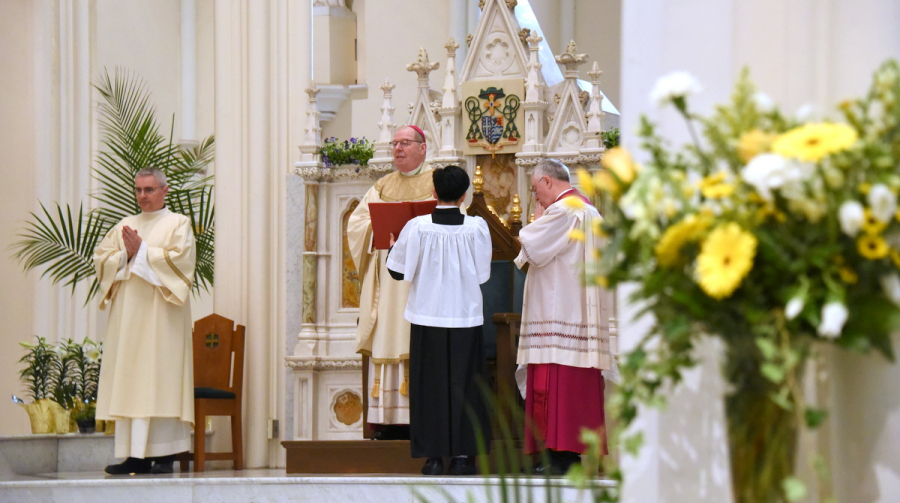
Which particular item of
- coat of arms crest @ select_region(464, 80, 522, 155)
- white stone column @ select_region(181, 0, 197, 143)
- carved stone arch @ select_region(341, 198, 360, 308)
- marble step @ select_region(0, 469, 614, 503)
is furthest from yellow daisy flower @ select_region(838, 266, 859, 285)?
white stone column @ select_region(181, 0, 197, 143)

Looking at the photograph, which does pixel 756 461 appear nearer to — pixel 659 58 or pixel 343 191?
pixel 659 58

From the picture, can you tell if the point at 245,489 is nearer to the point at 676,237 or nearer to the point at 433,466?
the point at 433,466

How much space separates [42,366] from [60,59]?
4.50 metres

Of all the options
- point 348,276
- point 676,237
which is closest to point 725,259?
point 676,237

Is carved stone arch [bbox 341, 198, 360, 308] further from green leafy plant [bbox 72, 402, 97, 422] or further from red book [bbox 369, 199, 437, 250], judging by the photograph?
green leafy plant [bbox 72, 402, 97, 422]

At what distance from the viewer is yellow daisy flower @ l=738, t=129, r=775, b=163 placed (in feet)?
6.20

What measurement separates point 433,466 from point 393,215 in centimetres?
147

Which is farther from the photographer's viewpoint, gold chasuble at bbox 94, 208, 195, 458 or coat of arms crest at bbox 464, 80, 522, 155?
coat of arms crest at bbox 464, 80, 522, 155

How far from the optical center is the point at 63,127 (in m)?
12.1

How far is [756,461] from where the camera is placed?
74.9 inches

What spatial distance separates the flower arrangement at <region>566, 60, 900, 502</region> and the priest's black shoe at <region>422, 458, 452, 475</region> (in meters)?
4.71

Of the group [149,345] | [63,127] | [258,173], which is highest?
[63,127]

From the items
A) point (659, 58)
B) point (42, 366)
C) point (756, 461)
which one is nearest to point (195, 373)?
point (42, 366)

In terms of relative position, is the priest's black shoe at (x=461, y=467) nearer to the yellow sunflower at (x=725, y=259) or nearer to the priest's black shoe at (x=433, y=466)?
the priest's black shoe at (x=433, y=466)
